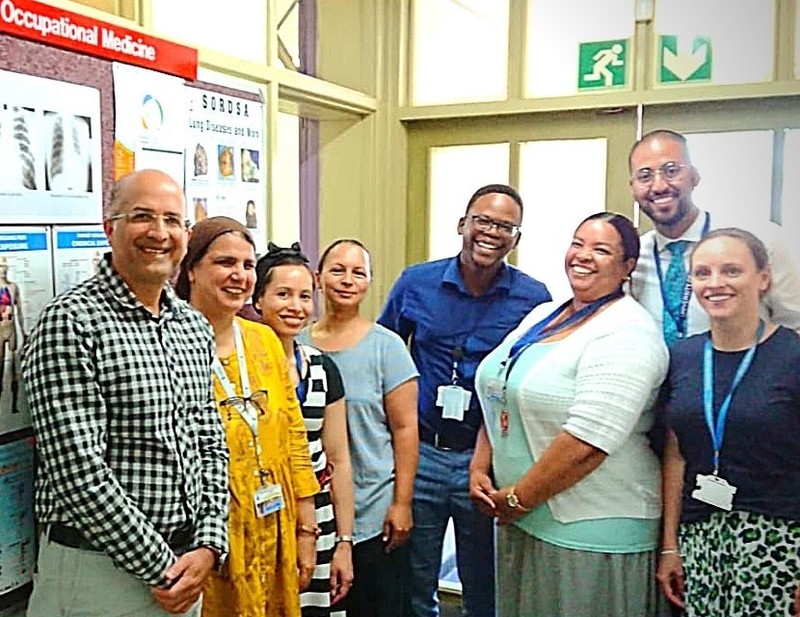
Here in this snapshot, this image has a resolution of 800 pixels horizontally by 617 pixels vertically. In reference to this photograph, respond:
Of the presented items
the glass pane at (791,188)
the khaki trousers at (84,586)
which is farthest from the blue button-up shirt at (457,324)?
the khaki trousers at (84,586)

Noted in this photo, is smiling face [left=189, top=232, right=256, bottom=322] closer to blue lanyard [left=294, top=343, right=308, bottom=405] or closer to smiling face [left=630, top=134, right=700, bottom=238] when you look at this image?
blue lanyard [left=294, top=343, right=308, bottom=405]

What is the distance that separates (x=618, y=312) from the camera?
78.6 inches

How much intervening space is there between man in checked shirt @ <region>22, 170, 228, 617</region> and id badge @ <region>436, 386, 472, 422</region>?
0.92 m

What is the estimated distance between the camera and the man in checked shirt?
Answer: 148cm

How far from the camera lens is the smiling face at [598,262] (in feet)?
6.72

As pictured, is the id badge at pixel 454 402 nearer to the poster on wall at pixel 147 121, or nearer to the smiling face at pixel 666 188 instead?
the smiling face at pixel 666 188

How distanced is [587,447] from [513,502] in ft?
0.88

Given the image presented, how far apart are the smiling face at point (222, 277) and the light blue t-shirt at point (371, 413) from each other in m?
0.45

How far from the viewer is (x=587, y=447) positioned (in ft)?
6.25

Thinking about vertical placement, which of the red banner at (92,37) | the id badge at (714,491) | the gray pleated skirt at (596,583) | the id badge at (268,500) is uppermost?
the red banner at (92,37)

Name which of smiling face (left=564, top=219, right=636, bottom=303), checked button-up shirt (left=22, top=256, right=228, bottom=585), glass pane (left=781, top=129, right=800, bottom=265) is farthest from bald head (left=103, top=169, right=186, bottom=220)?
glass pane (left=781, top=129, right=800, bottom=265)

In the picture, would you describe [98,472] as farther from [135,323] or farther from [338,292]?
[338,292]

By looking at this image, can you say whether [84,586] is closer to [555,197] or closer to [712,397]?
[712,397]

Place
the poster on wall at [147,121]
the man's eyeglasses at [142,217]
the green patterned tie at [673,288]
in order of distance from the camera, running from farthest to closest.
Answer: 1. the green patterned tie at [673,288]
2. the poster on wall at [147,121]
3. the man's eyeglasses at [142,217]
